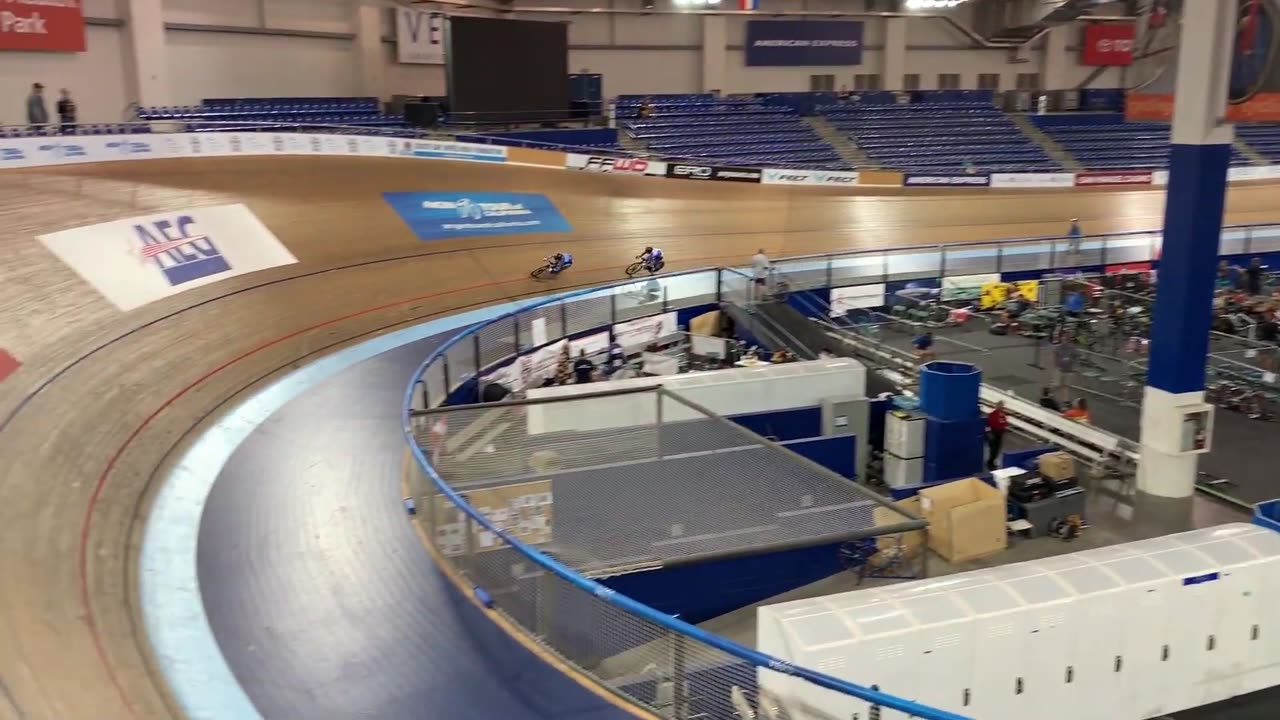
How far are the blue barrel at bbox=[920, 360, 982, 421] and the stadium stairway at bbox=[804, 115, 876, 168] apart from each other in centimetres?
2012

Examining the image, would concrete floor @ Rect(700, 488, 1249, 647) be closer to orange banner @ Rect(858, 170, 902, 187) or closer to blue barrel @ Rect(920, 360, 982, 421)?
blue barrel @ Rect(920, 360, 982, 421)

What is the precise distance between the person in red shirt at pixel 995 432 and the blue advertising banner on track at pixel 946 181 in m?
18.8

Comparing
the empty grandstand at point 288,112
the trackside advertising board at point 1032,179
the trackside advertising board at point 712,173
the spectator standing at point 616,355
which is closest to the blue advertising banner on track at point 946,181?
the trackside advertising board at point 1032,179

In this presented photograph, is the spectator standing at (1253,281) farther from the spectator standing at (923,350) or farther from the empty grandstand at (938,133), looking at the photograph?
the empty grandstand at (938,133)

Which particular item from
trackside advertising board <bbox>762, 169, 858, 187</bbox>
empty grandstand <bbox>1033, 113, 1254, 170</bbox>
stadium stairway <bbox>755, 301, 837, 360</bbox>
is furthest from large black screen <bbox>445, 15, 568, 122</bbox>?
empty grandstand <bbox>1033, 113, 1254, 170</bbox>

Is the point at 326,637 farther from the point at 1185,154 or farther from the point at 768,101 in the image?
the point at 768,101

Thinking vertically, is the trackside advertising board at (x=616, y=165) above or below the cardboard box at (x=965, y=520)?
above

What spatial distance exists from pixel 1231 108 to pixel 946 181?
2073cm

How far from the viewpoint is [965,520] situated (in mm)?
9891

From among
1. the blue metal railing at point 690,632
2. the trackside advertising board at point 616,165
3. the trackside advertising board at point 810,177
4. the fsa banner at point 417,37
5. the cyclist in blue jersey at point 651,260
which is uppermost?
the fsa banner at point 417,37

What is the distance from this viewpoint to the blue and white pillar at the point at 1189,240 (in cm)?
1032

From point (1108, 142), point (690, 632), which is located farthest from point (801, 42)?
point (690, 632)

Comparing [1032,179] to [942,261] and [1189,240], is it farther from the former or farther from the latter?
[1189,240]

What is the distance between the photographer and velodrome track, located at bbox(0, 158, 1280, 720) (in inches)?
236
